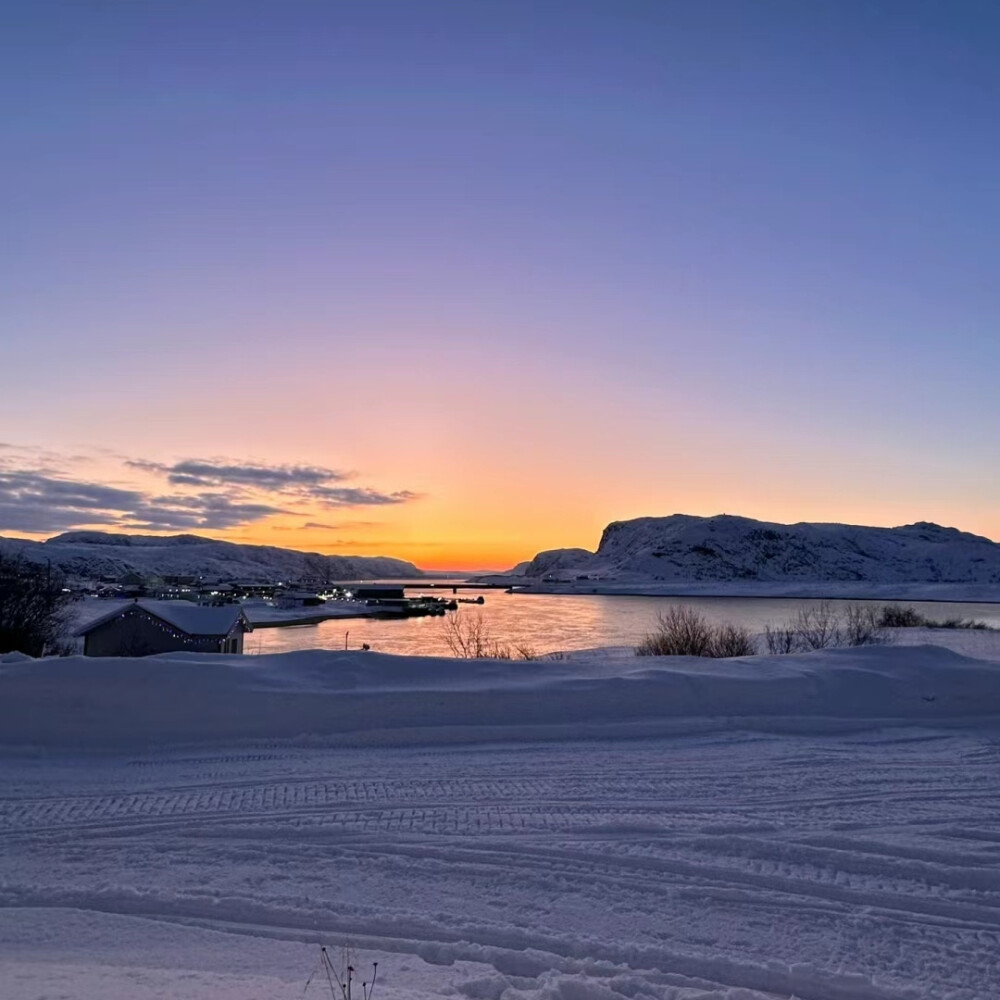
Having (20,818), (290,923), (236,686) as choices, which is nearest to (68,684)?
(236,686)

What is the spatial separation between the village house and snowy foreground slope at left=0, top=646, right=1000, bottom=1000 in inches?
527

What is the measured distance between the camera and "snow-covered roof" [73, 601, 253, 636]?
79.9 ft

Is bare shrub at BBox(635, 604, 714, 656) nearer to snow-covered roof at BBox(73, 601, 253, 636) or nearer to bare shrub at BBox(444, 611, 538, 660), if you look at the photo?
bare shrub at BBox(444, 611, 538, 660)

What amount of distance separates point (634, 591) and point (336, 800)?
424ft

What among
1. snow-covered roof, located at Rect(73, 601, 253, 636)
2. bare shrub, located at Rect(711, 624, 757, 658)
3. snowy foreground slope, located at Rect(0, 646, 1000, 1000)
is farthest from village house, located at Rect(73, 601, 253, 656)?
bare shrub, located at Rect(711, 624, 757, 658)

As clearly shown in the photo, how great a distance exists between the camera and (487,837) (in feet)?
19.5

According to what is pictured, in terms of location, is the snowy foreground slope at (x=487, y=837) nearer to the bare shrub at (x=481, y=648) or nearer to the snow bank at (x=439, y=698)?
the snow bank at (x=439, y=698)

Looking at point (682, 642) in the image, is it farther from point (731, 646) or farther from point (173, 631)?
point (173, 631)

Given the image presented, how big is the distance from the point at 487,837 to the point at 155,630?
21.0m

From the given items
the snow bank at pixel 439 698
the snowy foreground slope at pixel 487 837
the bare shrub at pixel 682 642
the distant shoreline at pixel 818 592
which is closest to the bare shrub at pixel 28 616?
the snowy foreground slope at pixel 487 837

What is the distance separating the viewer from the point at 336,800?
6.88 m

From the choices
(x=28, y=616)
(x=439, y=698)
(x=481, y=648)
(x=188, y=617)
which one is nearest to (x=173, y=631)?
(x=188, y=617)

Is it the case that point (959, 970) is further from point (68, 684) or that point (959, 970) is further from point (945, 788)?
point (68, 684)

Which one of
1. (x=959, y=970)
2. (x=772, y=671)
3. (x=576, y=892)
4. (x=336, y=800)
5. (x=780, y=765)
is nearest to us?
(x=959, y=970)
